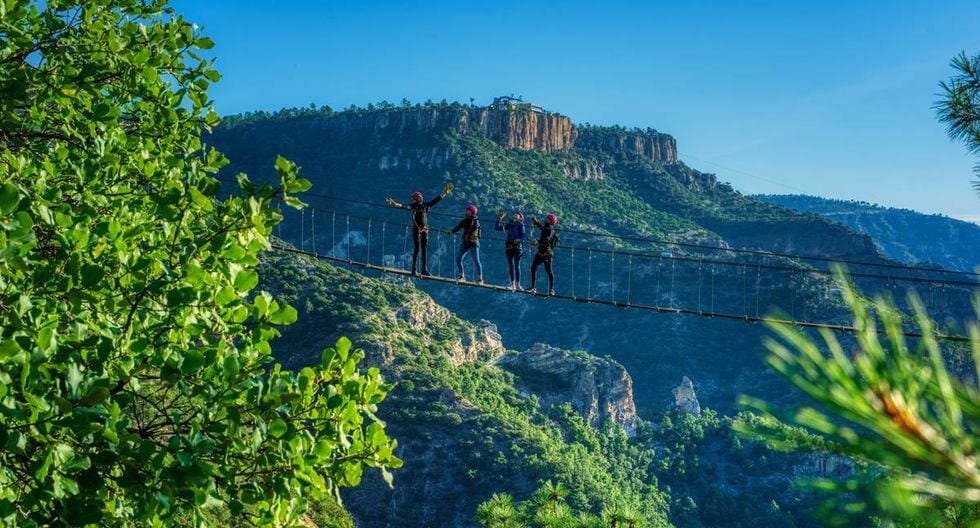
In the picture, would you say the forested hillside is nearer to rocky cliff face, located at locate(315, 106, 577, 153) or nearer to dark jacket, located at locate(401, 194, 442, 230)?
dark jacket, located at locate(401, 194, 442, 230)

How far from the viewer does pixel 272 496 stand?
3.76m

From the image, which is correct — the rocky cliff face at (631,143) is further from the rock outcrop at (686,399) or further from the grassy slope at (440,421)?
the grassy slope at (440,421)

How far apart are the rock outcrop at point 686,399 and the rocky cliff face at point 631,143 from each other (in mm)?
52326

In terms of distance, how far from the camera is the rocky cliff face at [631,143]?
12781cm

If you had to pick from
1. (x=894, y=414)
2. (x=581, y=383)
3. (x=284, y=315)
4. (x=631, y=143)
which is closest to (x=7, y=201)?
(x=284, y=315)

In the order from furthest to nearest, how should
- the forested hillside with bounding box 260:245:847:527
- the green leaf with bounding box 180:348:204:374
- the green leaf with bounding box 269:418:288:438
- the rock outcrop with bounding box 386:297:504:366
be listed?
the rock outcrop with bounding box 386:297:504:366 → the forested hillside with bounding box 260:245:847:527 → the green leaf with bounding box 269:418:288:438 → the green leaf with bounding box 180:348:204:374

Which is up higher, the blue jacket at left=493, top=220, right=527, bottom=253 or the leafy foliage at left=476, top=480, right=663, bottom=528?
the blue jacket at left=493, top=220, right=527, bottom=253

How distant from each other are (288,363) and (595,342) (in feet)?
170

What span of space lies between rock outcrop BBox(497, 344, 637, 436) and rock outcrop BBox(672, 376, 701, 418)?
8102mm

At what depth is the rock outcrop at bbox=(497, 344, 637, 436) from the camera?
75188mm

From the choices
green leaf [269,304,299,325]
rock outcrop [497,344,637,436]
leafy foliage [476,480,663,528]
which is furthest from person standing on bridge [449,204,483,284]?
rock outcrop [497,344,637,436]

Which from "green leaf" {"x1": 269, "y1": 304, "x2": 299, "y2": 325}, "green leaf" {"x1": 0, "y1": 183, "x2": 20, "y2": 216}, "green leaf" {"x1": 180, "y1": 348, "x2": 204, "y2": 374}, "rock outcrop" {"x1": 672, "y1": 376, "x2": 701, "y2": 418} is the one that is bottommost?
"rock outcrop" {"x1": 672, "y1": 376, "x2": 701, "y2": 418}

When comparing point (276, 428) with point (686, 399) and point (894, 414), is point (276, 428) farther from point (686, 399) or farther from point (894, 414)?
point (686, 399)

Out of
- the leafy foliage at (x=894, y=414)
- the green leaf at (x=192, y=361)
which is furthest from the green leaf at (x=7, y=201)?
the leafy foliage at (x=894, y=414)
